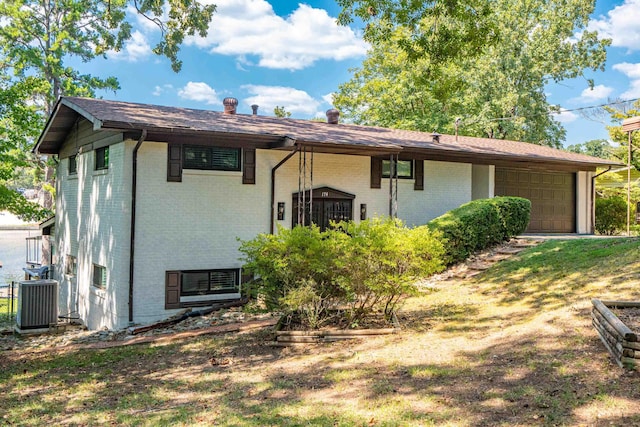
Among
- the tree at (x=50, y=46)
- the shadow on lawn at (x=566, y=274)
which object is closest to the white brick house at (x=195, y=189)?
the shadow on lawn at (x=566, y=274)

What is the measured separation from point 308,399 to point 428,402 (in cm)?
121

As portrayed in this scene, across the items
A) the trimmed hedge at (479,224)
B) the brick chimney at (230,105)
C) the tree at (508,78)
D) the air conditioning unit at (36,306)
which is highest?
the tree at (508,78)

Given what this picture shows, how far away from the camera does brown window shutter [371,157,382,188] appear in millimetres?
14094

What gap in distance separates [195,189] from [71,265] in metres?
5.93

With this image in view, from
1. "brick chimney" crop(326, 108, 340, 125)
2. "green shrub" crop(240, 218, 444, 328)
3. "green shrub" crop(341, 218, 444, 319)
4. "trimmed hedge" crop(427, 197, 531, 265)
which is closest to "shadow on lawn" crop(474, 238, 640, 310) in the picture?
"trimmed hedge" crop(427, 197, 531, 265)

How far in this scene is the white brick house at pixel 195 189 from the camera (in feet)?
36.6

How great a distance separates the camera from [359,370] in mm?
5961

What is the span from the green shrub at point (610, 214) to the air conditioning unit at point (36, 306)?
1952 centimetres

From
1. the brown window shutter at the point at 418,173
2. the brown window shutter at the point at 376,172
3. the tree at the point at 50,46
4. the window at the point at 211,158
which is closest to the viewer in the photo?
the window at the point at 211,158

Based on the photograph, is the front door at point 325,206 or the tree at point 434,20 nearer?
the tree at point 434,20

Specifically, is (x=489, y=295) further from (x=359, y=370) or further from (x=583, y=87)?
(x=583, y=87)

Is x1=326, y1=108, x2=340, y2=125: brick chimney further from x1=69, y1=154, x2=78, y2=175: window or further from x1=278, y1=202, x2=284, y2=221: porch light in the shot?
x1=69, y1=154, x2=78, y2=175: window

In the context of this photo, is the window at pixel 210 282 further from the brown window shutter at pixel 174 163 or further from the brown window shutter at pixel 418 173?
the brown window shutter at pixel 418 173

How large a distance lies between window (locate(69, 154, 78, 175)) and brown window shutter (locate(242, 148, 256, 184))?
6055 millimetres
